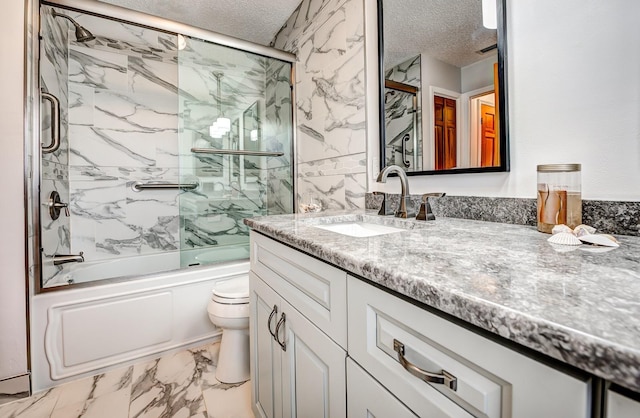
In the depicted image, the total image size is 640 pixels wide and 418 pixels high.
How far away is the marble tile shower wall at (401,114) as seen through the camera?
4.39ft

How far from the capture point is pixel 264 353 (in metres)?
1.09

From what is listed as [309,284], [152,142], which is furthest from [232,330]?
[152,142]

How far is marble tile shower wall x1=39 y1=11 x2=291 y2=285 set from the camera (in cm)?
215

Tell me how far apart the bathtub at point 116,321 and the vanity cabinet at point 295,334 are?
0.85m

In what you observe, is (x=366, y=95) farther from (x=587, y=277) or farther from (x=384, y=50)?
(x=587, y=277)

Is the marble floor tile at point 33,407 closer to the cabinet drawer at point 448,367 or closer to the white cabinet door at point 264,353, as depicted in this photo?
the white cabinet door at point 264,353

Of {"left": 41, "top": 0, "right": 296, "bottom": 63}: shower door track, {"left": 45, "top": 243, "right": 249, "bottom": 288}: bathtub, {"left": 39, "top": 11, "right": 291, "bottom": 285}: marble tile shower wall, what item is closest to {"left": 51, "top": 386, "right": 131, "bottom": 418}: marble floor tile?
{"left": 45, "top": 243, "right": 249, "bottom": 288}: bathtub

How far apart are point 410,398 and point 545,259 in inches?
13.8

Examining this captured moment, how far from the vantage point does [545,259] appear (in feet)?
1.74

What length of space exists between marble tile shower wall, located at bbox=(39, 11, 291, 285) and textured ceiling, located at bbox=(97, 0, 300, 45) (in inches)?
10.3

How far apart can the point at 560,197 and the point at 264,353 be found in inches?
42.9

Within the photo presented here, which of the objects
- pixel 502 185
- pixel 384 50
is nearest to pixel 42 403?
pixel 502 185

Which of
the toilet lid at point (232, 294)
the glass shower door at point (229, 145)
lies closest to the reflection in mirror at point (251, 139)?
the glass shower door at point (229, 145)

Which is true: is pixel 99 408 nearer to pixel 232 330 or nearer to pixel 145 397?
pixel 145 397
